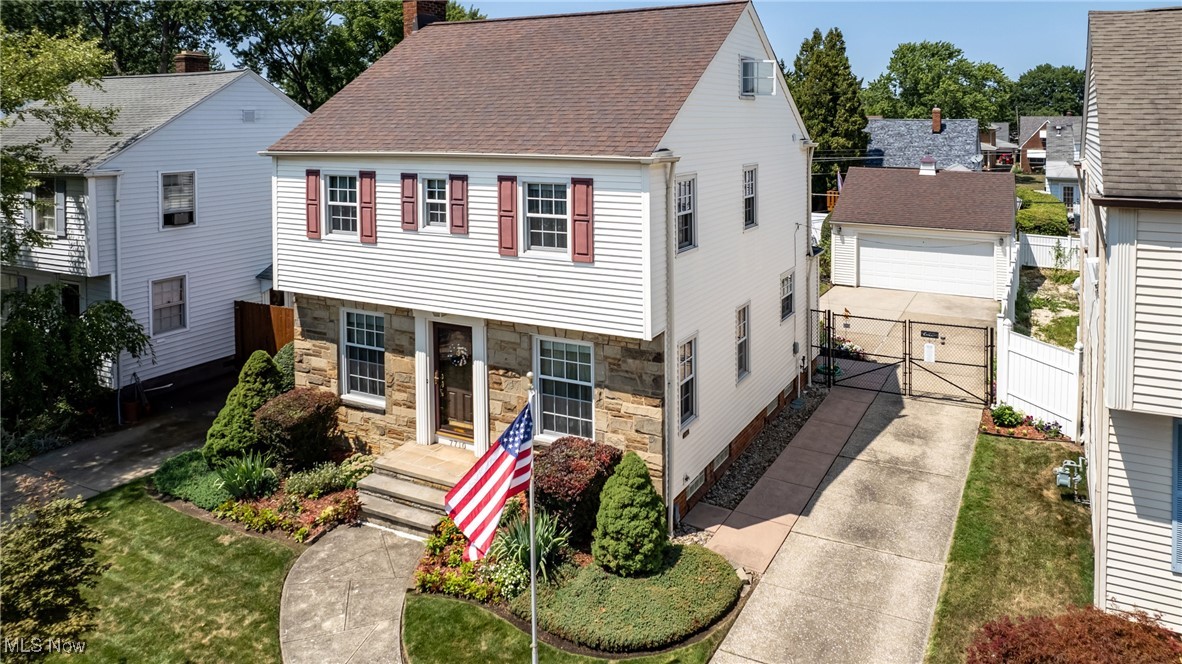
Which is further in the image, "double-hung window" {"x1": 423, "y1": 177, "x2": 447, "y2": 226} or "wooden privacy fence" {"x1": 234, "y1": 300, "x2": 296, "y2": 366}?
"wooden privacy fence" {"x1": 234, "y1": 300, "x2": 296, "y2": 366}

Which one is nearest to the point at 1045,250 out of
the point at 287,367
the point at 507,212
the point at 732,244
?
the point at 732,244

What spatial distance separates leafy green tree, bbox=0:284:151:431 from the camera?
56.9 feet

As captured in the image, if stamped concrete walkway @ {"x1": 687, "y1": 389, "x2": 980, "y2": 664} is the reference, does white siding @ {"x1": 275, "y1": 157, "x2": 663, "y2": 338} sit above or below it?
above

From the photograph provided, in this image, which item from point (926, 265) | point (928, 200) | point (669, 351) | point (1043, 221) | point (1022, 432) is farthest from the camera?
point (1043, 221)

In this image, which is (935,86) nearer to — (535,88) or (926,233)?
(926,233)

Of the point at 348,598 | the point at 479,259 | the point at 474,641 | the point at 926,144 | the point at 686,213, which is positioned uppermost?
the point at 926,144

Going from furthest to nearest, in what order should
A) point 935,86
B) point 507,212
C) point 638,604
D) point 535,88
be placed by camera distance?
point 935,86
point 535,88
point 507,212
point 638,604

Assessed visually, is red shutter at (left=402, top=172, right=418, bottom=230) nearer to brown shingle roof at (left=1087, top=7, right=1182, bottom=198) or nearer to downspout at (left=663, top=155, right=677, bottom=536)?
downspout at (left=663, top=155, right=677, bottom=536)

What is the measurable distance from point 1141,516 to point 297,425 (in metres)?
13.0

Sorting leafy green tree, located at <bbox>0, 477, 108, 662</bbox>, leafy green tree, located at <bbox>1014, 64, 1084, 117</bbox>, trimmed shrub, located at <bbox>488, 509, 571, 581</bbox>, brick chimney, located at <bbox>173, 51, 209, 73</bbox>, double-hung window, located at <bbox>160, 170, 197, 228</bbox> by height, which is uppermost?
leafy green tree, located at <bbox>1014, 64, 1084, 117</bbox>

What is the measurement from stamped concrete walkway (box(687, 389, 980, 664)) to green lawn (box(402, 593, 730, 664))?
46cm

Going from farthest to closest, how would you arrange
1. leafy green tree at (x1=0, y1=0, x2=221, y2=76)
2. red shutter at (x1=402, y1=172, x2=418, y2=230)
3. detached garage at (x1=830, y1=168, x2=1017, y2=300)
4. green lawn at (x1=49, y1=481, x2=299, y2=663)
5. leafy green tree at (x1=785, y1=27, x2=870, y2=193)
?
1. leafy green tree at (x1=785, y1=27, x2=870, y2=193)
2. leafy green tree at (x1=0, y1=0, x2=221, y2=76)
3. detached garage at (x1=830, y1=168, x2=1017, y2=300)
4. red shutter at (x1=402, y1=172, x2=418, y2=230)
5. green lawn at (x1=49, y1=481, x2=299, y2=663)

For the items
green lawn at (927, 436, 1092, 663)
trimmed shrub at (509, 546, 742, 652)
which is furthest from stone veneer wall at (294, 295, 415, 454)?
green lawn at (927, 436, 1092, 663)

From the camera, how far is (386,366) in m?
15.8
